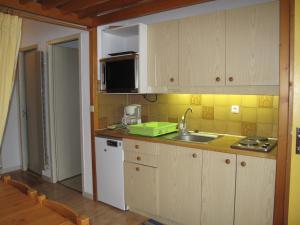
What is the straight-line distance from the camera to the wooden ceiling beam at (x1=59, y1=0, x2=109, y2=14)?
2.29m

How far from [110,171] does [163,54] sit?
4.60ft

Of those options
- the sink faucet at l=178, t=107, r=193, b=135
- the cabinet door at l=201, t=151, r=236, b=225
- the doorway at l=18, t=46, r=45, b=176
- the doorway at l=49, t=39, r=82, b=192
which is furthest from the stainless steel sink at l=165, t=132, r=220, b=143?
the doorway at l=18, t=46, r=45, b=176

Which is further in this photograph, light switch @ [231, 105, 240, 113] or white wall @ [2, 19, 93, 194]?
white wall @ [2, 19, 93, 194]

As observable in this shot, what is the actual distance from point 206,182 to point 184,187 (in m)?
0.23

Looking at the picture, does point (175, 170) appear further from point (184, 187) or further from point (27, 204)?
point (27, 204)

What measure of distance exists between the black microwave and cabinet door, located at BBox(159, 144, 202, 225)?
759 millimetres

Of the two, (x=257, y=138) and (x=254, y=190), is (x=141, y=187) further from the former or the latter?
(x=257, y=138)

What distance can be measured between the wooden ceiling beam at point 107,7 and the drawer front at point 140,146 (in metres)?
1.34

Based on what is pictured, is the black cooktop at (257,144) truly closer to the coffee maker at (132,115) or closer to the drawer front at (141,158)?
the drawer front at (141,158)

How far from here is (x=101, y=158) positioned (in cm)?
289

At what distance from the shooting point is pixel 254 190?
6.25ft

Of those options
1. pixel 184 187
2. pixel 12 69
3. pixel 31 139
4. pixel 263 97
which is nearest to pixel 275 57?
pixel 263 97

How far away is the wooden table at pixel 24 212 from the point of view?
43.8 inches

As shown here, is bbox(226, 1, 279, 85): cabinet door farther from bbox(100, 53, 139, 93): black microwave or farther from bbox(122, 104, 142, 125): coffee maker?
bbox(122, 104, 142, 125): coffee maker
